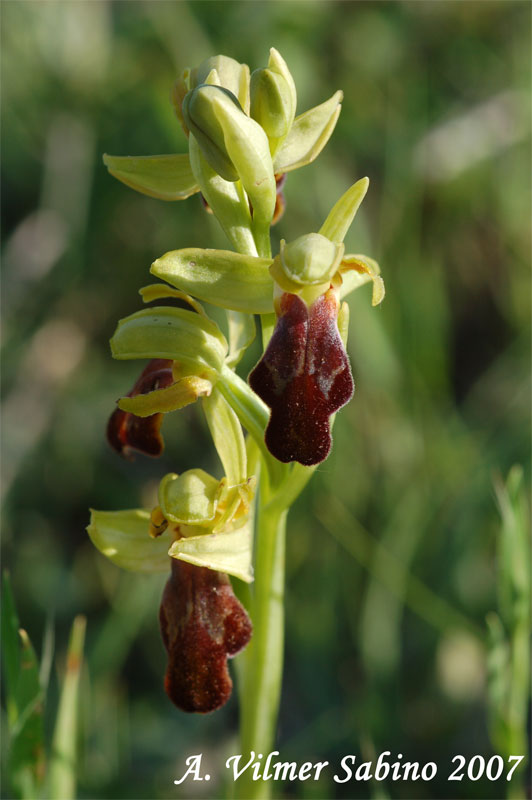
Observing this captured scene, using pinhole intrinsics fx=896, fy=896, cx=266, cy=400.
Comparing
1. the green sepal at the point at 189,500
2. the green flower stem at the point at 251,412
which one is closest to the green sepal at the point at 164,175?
the green flower stem at the point at 251,412

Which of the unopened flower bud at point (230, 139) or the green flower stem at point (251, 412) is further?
the green flower stem at point (251, 412)

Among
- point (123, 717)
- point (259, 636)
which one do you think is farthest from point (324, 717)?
point (259, 636)

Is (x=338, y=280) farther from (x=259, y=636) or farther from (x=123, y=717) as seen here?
(x=123, y=717)

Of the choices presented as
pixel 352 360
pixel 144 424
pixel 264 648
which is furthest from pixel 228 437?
pixel 352 360

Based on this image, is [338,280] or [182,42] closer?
[338,280]

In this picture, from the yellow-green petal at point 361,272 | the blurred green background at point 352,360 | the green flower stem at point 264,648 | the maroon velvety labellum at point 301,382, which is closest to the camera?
the maroon velvety labellum at point 301,382

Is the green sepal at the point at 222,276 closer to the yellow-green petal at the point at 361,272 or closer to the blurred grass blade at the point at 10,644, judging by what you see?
the yellow-green petal at the point at 361,272

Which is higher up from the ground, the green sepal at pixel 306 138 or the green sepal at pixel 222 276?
the green sepal at pixel 306 138
